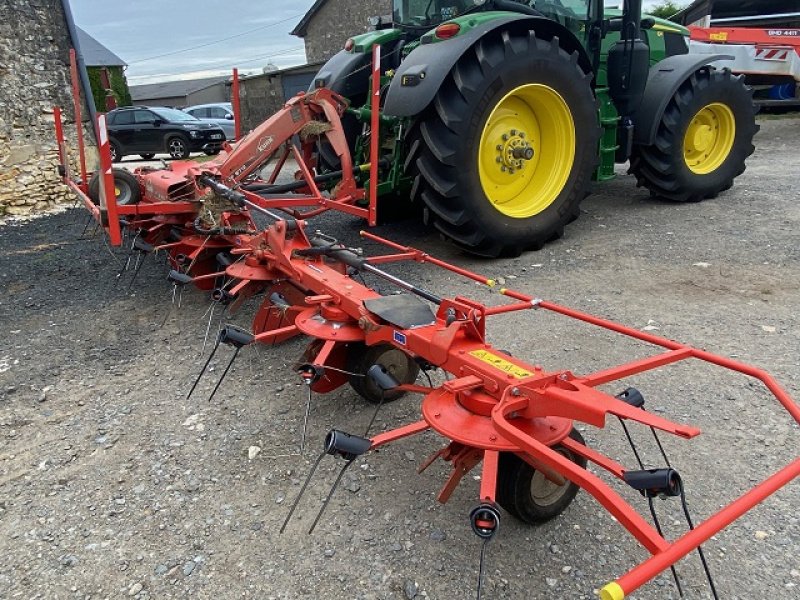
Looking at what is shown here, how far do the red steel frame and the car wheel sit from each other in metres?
14.7

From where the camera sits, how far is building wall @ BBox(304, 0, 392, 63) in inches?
973

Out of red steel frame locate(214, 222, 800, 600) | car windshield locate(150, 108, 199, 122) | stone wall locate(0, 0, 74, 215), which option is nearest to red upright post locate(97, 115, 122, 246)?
red steel frame locate(214, 222, 800, 600)

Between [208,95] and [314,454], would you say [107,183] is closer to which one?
[314,454]

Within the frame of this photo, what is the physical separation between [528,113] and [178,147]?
13241mm

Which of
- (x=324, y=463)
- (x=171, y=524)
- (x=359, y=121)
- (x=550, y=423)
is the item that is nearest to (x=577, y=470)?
(x=550, y=423)

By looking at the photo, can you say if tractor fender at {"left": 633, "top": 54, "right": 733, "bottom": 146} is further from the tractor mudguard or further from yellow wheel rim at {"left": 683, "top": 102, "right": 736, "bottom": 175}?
the tractor mudguard

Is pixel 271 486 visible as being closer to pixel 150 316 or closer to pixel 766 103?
pixel 150 316

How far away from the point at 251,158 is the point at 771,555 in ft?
11.6

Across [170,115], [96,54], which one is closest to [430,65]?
[170,115]

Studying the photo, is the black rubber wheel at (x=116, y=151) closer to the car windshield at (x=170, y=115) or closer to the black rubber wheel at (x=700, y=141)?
the car windshield at (x=170, y=115)

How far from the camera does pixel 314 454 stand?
2.35 metres

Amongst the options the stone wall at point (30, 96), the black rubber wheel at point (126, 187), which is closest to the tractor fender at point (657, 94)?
the black rubber wheel at point (126, 187)

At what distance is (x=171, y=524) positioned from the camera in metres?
2.02

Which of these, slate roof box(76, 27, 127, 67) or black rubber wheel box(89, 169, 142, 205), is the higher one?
slate roof box(76, 27, 127, 67)
